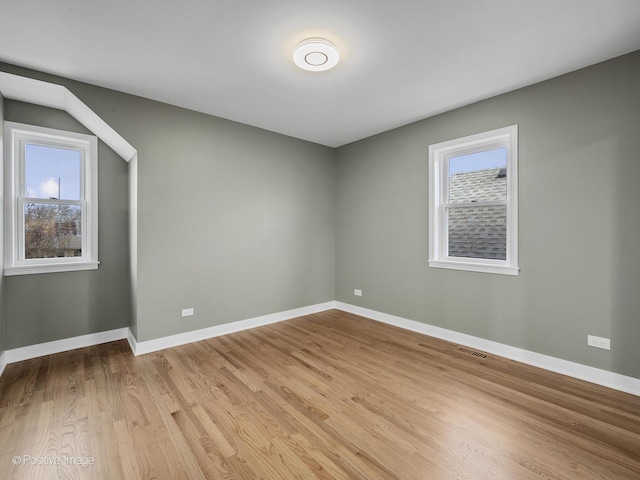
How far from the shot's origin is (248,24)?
2107 mm

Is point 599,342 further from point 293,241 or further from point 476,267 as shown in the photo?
point 293,241

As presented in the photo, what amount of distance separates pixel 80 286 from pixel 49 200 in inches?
39.6

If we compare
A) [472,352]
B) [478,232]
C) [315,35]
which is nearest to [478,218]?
[478,232]

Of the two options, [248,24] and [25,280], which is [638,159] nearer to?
[248,24]

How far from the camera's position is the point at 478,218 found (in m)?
3.50

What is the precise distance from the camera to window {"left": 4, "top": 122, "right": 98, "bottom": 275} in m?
3.04

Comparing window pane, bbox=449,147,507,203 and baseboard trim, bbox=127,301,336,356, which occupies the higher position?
window pane, bbox=449,147,507,203

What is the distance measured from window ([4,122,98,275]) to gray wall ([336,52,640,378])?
3.99 metres

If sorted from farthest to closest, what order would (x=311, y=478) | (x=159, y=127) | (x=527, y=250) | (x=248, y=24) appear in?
(x=159, y=127) < (x=527, y=250) < (x=248, y=24) < (x=311, y=478)

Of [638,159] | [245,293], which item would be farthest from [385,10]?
[245,293]

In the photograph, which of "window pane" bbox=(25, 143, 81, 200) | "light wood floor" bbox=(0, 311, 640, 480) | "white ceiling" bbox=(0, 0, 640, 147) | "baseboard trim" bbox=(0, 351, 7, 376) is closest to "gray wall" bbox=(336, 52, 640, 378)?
"white ceiling" bbox=(0, 0, 640, 147)

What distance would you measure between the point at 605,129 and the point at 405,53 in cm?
188

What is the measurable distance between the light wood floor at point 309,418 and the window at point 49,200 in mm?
1081

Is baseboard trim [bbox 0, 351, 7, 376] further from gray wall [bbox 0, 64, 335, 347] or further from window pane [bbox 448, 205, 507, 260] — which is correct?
window pane [bbox 448, 205, 507, 260]
